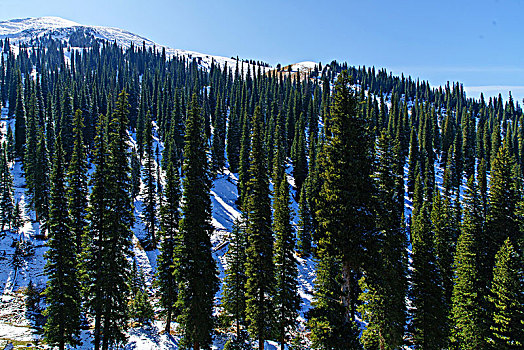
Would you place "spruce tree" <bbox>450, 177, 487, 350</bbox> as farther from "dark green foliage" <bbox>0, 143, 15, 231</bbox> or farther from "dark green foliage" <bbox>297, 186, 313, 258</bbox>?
"dark green foliage" <bbox>0, 143, 15, 231</bbox>

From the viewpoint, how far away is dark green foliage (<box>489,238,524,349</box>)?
23391mm

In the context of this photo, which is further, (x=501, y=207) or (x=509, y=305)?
(x=501, y=207)

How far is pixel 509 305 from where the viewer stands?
77.9 feet

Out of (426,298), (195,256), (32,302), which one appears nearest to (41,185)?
(32,302)

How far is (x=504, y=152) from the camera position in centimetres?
3800

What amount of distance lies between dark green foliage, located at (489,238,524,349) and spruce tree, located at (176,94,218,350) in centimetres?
2189

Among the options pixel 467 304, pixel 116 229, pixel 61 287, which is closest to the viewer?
pixel 116 229

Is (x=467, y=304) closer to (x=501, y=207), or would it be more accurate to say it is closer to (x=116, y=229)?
(x=501, y=207)

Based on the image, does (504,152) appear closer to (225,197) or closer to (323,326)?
(323,326)

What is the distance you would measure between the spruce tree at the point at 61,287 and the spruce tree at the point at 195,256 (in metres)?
10.3

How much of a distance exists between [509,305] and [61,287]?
119ft

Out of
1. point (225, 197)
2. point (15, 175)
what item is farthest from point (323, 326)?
point (15, 175)

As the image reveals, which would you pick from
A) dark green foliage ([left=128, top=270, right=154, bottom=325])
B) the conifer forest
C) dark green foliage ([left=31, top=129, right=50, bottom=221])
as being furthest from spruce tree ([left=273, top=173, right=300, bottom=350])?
dark green foliage ([left=31, top=129, right=50, bottom=221])

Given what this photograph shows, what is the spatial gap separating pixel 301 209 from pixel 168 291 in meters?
30.1
